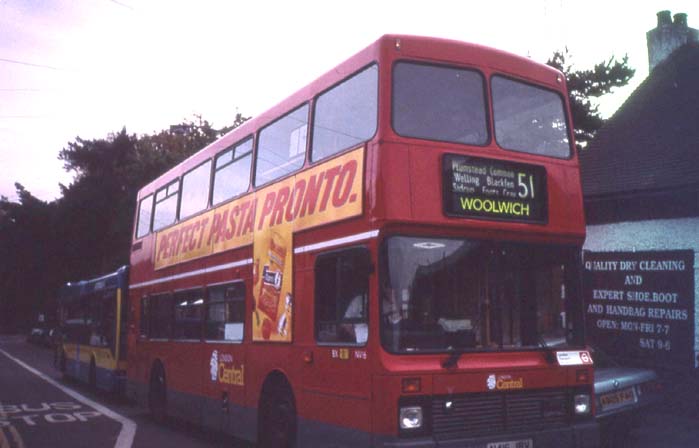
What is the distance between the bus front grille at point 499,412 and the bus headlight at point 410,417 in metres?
0.14

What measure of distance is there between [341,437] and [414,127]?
308cm

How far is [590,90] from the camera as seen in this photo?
91.0ft

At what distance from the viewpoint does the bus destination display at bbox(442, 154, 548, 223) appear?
7543 millimetres

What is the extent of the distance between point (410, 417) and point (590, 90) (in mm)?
23116

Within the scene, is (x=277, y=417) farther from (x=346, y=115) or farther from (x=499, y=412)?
(x=346, y=115)

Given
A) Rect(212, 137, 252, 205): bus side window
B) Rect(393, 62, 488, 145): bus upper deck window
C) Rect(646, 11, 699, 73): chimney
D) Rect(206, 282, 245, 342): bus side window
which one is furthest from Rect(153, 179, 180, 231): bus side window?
Rect(646, 11, 699, 73): chimney

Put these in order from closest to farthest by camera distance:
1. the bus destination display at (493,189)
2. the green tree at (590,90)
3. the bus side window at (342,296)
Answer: the bus side window at (342,296)
the bus destination display at (493,189)
the green tree at (590,90)

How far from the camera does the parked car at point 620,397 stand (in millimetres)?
9508

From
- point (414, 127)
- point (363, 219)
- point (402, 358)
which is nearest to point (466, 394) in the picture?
point (402, 358)

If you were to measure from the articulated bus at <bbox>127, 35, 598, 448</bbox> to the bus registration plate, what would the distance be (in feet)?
0.04

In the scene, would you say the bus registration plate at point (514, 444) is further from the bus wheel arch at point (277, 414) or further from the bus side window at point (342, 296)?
the bus wheel arch at point (277, 414)

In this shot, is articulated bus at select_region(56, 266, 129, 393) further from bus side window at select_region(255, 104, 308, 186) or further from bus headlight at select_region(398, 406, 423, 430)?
bus headlight at select_region(398, 406, 423, 430)

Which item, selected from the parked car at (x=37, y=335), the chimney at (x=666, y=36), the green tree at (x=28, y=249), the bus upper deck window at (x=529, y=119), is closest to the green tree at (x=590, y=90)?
the chimney at (x=666, y=36)

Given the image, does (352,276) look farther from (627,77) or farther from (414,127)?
(627,77)
